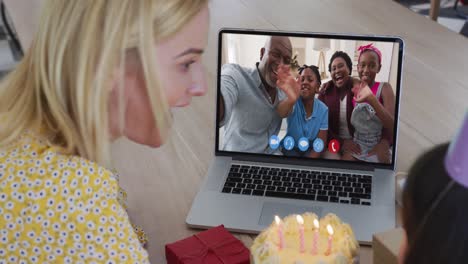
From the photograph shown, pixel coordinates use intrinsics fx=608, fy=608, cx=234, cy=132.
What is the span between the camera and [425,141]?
1159 mm

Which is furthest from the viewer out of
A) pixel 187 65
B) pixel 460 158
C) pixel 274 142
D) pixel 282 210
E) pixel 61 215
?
pixel 274 142

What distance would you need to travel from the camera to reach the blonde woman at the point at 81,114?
708 mm

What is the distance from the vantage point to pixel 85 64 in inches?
28.1

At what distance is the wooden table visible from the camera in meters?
1.05

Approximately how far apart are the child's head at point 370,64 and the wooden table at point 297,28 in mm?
164

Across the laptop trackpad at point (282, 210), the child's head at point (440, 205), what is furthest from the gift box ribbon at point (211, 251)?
the child's head at point (440, 205)

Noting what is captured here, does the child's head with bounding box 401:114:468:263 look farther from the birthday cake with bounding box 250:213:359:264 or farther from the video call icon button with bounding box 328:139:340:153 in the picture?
the video call icon button with bounding box 328:139:340:153

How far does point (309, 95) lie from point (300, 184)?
0.51 ft

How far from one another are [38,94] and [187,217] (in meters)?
0.35

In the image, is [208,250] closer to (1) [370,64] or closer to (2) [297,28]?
(1) [370,64]

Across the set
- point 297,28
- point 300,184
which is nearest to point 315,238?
point 300,184

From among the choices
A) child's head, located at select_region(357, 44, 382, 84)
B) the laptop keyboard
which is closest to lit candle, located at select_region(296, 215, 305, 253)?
the laptop keyboard

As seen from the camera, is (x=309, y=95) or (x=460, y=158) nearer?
(x=460, y=158)

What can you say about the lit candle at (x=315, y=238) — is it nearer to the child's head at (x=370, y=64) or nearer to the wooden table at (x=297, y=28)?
the wooden table at (x=297, y=28)
